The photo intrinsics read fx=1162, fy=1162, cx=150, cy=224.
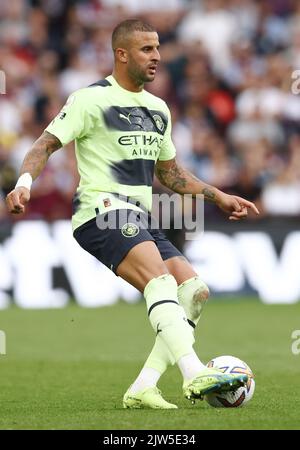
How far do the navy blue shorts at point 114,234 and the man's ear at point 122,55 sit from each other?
107 cm

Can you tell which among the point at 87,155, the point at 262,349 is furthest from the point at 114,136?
the point at 262,349

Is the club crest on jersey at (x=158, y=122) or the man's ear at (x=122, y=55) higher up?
the man's ear at (x=122, y=55)

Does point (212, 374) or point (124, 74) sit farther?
point (124, 74)

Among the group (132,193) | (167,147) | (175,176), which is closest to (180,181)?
(175,176)

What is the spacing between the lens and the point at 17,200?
23.0ft

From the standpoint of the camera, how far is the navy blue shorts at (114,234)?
7574 millimetres

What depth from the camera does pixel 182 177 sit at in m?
8.52

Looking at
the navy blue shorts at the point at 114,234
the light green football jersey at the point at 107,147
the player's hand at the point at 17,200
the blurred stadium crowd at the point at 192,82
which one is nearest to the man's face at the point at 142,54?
the light green football jersey at the point at 107,147

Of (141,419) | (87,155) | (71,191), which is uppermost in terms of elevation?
(71,191)

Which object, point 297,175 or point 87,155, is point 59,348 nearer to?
point 87,155

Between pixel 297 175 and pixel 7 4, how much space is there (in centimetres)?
695

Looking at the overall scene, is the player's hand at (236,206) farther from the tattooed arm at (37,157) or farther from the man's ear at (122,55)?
the tattooed arm at (37,157)

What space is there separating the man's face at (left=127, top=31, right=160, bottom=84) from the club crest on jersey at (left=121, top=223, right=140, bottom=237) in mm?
1074

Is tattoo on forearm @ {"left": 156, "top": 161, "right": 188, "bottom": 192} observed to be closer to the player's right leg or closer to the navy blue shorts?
the navy blue shorts
